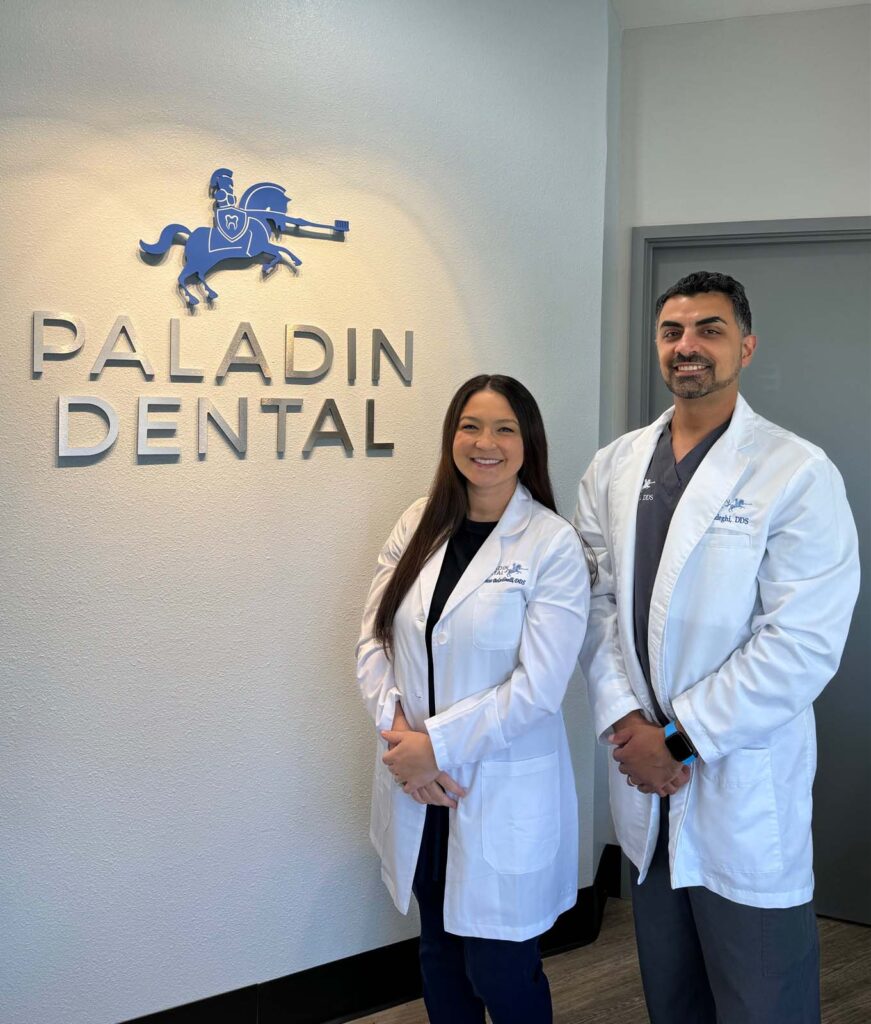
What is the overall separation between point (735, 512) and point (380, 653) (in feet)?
2.54

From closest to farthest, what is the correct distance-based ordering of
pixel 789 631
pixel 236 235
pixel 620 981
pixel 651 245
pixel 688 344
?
pixel 789 631, pixel 688 344, pixel 236 235, pixel 620 981, pixel 651 245

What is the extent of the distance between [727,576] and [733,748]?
1.00 ft

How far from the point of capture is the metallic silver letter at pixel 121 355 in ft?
6.70

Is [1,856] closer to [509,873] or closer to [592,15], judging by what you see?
[509,873]

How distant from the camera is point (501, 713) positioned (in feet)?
6.07

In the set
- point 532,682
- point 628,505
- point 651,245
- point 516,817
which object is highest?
point 651,245

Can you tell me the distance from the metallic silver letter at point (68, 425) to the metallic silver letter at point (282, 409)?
13.4 inches

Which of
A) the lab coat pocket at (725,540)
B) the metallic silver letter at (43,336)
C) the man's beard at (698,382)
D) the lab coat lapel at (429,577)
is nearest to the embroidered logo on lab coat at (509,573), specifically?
the lab coat lapel at (429,577)

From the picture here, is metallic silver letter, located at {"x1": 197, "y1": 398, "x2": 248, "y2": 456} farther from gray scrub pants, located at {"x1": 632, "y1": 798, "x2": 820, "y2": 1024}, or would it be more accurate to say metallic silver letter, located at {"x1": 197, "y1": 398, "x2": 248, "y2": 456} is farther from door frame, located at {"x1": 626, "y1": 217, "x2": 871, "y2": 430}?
door frame, located at {"x1": 626, "y1": 217, "x2": 871, "y2": 430}

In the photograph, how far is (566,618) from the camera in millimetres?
1883

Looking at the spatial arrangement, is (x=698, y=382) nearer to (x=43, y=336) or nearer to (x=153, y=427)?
(x=153, y=427)

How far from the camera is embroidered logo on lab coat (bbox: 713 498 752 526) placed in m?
1.76

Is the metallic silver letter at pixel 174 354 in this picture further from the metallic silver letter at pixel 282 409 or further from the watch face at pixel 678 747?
the watch face at pixel 678 747

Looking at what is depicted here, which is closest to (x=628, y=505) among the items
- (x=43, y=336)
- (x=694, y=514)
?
(x=694, y=514)
